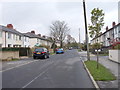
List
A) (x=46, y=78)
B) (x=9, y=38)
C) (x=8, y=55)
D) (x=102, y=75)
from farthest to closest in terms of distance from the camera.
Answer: (x=9, y=38) → (x=8, y=55) → (x=46, y=78) → (x=102, y=75)

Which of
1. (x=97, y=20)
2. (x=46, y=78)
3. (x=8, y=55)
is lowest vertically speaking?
(x=46, y=78)

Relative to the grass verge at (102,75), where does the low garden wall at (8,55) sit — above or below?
above

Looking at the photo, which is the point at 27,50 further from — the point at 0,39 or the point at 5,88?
the point at 5,88

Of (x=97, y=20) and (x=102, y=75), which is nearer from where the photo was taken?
(x=102, y=75)

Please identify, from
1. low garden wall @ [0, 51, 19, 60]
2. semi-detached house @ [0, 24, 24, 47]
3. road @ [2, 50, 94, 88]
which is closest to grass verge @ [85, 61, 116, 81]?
road @ [2, 50, 94, 88]

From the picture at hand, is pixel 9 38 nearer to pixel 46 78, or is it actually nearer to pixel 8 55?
pixel 8 55

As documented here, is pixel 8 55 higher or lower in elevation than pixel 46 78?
higher

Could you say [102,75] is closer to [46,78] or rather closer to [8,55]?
[46,78]

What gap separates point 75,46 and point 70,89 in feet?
435

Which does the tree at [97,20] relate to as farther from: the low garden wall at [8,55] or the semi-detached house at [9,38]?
the semi-detached house at [9,38]

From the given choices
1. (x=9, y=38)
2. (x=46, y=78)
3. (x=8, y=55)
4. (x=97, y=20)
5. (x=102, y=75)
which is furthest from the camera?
(x=9, y=38)

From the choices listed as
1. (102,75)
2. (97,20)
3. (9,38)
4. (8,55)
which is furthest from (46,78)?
(9,38)

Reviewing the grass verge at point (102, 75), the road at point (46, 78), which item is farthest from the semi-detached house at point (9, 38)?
the grass verge at point (102, 75)

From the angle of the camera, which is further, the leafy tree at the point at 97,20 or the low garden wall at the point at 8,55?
the low garden wall at the point at 8,55
